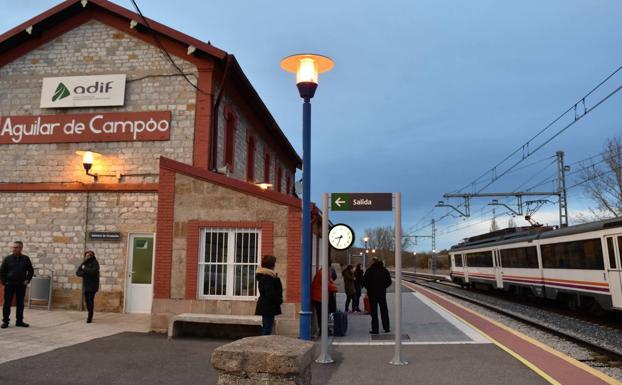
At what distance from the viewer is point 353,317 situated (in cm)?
1384

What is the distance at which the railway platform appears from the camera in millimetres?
6566

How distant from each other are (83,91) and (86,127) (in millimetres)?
1086

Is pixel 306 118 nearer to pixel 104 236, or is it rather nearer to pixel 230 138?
pixel 104 236

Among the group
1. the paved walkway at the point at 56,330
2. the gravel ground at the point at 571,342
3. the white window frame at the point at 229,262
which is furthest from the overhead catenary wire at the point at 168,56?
the gravel ground at the point at 571,342

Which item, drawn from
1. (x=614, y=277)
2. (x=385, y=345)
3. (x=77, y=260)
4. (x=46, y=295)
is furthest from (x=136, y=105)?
(x=614, y=277)

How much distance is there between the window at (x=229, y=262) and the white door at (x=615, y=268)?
8.40 meters

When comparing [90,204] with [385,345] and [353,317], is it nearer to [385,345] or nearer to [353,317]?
[353,317]

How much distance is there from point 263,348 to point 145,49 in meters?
12.6

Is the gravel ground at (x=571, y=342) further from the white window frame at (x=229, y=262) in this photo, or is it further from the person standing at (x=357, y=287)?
the white window frame at (x=229, y=262)

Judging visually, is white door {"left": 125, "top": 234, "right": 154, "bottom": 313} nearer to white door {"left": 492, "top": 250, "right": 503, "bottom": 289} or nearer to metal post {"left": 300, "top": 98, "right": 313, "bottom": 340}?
metal post {"left": 300, "top": 98, "right": 313, "bottom": 340}

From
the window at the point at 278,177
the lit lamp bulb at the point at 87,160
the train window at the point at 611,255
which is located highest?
the window at the point at 278,177

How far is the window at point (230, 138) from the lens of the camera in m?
15.6

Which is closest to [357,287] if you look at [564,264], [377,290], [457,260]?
[377,290]

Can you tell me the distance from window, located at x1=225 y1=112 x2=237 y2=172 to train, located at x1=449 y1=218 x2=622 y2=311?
10399 millimetres
